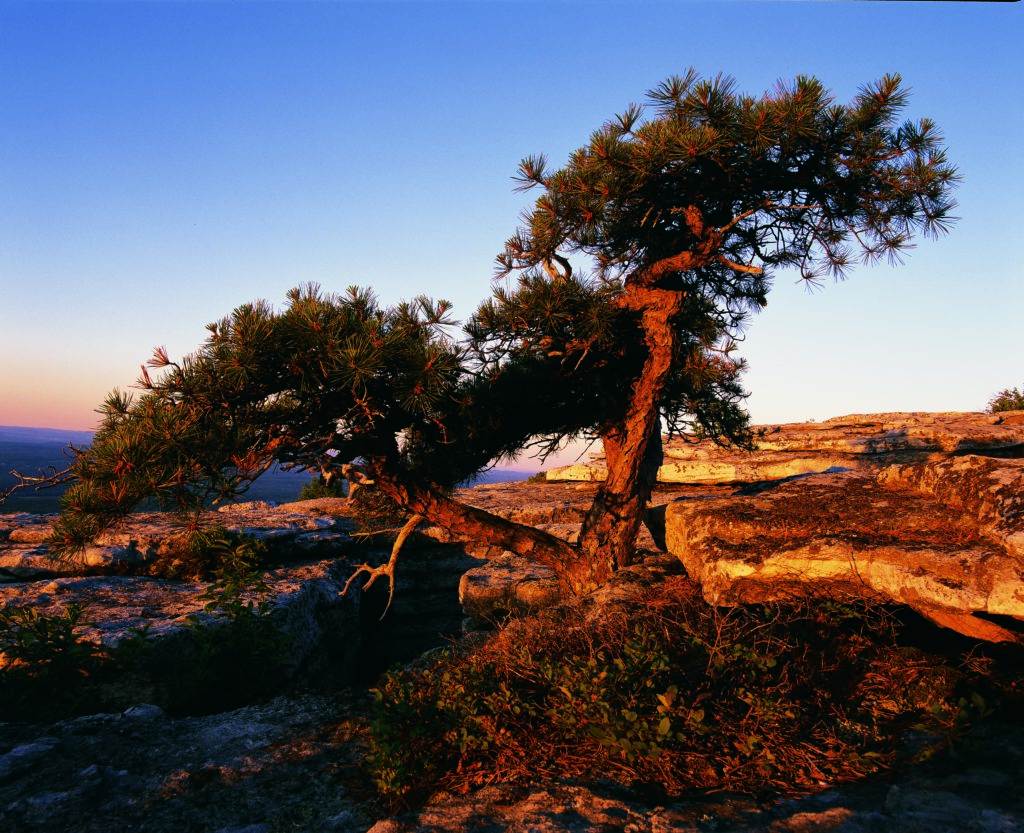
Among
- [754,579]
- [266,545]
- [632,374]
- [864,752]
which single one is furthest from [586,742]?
[266,545]

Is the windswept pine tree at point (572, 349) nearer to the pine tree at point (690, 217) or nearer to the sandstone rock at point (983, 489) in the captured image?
the pine tree at point (690, 217)

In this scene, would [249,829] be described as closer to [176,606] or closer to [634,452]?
[176,606]

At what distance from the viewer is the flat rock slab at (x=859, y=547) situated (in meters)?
4.58

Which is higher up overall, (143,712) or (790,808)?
(790,808)

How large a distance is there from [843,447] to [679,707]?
1172 centimetres

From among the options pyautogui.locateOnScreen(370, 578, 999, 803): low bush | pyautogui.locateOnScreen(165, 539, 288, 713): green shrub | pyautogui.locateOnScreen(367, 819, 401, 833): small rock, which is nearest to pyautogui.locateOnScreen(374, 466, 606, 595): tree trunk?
pyautogui.locateOnScreen(165, 539, 288, 713): green shrub

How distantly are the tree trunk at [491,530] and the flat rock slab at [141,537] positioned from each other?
125 inches

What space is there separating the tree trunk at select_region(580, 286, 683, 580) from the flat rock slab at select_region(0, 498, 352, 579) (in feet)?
16.1

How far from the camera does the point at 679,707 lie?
13.2ft

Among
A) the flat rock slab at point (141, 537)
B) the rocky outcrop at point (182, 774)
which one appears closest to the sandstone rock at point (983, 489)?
the rocky outcrop at point (182, 774)

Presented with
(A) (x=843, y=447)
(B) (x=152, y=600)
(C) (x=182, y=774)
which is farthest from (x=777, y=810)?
(A) (x=843, y=447)

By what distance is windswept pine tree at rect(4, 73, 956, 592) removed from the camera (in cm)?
552

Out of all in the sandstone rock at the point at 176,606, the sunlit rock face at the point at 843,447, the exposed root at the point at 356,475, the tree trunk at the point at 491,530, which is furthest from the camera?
the sunlit rock face at the point at 843,447

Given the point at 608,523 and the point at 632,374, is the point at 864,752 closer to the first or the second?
the point at 608,523
